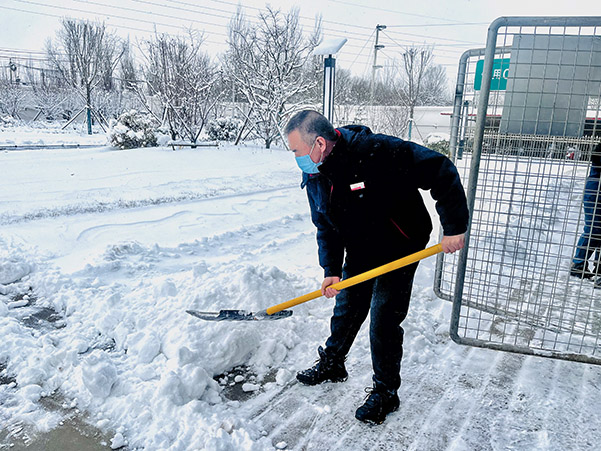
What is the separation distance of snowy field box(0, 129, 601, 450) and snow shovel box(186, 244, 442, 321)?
0.34 ft

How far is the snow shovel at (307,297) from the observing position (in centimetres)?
211

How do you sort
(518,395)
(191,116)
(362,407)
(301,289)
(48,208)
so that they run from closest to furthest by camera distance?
(362,407)
(518,395)
(301,289)
(48,208)
(191,116)

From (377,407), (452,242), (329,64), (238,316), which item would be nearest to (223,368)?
(238,316)

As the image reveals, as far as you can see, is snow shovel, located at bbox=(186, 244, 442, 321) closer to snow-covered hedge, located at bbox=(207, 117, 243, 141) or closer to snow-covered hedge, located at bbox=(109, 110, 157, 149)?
snow-covered hedge, located at bbox=(109, 110, 157, 149)

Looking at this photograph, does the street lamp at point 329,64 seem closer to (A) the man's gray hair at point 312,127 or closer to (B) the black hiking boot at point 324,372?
(A) the man's gray hair at point 312,127

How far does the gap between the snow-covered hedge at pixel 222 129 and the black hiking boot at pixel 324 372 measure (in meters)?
14.6

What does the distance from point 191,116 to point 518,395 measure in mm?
13432

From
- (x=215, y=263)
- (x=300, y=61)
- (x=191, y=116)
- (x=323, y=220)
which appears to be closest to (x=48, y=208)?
(x=215, y=263)

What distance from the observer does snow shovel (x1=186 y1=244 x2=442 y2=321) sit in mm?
2111

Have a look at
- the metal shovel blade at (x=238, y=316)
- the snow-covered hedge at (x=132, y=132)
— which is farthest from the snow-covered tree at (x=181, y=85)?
the metal shovel blade at (x=238, y=316)

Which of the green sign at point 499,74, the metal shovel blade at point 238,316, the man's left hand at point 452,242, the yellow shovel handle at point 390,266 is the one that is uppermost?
the green sign at point 499,74

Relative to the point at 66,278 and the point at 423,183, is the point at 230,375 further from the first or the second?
the point at 66,278

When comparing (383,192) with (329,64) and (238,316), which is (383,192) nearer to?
(238,316)

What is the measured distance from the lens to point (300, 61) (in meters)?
15.6
